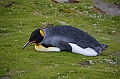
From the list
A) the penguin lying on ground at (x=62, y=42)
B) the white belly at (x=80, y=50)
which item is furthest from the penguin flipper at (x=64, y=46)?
the white belly at (x=80, y=50)

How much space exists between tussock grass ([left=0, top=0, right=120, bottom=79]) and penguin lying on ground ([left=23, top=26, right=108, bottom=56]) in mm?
334

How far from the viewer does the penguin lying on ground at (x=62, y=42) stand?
50.5 feet

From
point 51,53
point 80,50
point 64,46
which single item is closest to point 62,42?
point 64,46

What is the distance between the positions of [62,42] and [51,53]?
0.71 meters

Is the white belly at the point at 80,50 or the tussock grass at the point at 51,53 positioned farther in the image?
the white belly at the point at 80,50

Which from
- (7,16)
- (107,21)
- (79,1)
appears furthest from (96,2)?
(7,16)

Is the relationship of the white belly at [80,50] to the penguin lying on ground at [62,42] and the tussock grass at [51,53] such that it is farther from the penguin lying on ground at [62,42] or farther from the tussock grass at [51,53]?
the tussock grass at [51,53]

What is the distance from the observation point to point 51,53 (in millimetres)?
15102

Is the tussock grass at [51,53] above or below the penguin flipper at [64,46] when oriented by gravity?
below

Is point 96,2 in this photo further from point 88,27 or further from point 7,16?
point 7,16

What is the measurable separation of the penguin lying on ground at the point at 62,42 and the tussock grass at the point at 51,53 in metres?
0.33

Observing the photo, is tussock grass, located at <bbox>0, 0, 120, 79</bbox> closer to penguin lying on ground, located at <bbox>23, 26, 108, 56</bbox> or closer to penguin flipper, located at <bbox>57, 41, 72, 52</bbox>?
penguin flipper, located at <bbox>57, 41, 72, 52</bbox>

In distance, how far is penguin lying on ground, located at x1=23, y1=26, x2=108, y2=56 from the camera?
15383 mm

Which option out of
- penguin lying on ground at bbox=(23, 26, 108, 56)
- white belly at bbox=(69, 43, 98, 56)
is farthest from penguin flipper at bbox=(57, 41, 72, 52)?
→ white belly at bbox=(69, 43, 98, 56)
